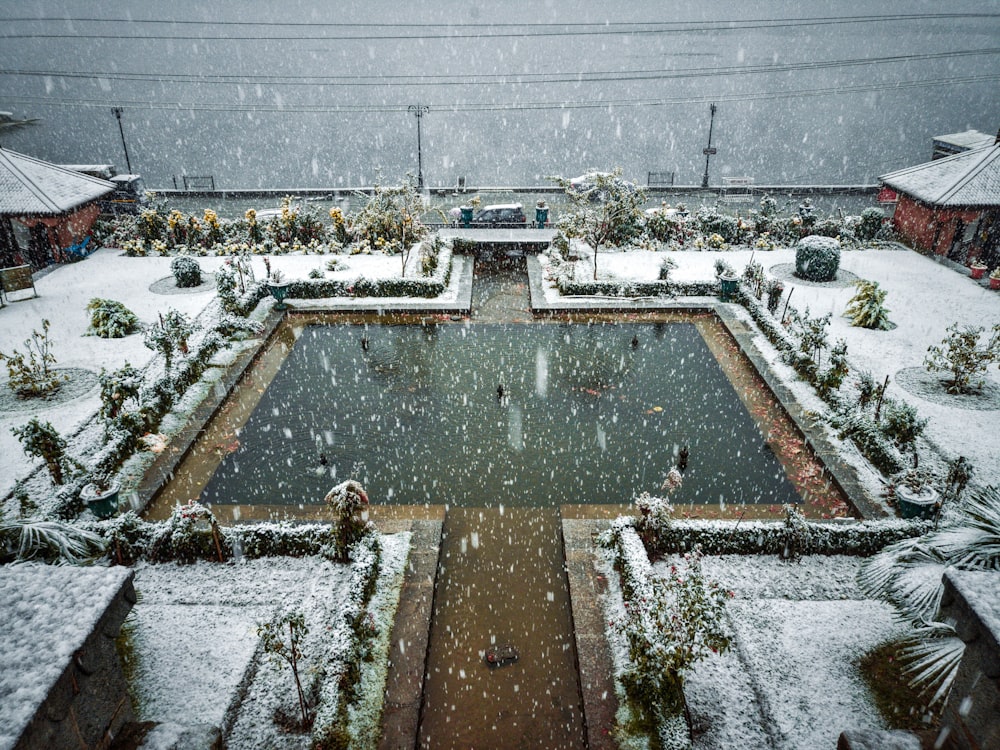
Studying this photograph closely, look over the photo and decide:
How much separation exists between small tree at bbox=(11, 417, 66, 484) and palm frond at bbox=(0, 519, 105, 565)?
83.4 inches

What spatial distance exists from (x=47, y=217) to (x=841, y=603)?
23.5m

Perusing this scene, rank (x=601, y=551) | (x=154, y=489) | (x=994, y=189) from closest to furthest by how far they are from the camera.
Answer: (x=601, y=551) < (x=154, y=489) < (x=994, y=189)

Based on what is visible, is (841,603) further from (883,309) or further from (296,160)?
(296,160)

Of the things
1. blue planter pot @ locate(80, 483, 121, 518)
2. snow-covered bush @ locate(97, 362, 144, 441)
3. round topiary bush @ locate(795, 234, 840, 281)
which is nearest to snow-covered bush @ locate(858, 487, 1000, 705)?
blue planter pot @ locate(80, 483, 121, 518)

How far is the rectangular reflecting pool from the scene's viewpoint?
1071cm

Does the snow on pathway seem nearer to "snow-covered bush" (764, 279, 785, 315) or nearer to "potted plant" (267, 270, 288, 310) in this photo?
"snow-covered bush" (764, 279, 785, 315)

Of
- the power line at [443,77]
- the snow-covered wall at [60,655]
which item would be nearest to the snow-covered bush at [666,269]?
the snow-covered wall at [60,655]

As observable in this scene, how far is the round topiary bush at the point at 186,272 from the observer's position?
1852 cm

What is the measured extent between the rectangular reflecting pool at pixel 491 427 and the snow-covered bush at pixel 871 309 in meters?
4.02

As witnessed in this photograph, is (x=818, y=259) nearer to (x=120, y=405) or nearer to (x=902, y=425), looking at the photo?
(x=902, y=425)

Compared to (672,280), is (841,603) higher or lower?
lower

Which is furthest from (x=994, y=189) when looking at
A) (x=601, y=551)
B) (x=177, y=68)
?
(x=177, y=68)

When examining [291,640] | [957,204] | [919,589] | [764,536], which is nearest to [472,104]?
[957,204]

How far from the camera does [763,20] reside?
180 meters
